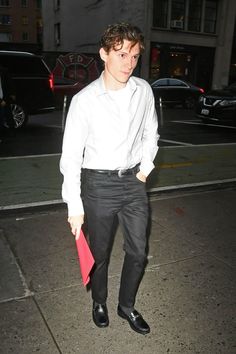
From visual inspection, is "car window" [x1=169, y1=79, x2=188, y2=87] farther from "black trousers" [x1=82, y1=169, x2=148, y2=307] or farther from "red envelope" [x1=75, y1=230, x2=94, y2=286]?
"red envelope" [x1=75, y1=230, x2=94, y2=286]

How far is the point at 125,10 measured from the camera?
24.1 m

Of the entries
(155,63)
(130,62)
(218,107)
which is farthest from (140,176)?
(155,63)

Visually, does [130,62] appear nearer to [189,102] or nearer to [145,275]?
[145,275]

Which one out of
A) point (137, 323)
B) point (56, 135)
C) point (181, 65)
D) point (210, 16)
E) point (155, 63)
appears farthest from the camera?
point (181, 65)

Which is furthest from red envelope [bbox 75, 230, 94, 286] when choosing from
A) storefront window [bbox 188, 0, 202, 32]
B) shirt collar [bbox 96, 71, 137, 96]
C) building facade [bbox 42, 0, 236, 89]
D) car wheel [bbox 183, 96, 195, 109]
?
storefront window [bbox 188, 0, 202, 32]

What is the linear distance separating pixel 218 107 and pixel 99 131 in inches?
416

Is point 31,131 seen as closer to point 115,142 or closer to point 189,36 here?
point 115,142

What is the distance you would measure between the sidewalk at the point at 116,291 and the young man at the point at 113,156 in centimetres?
20

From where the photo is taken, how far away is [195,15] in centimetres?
2580

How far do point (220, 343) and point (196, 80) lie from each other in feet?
86.1

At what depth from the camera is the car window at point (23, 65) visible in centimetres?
1064

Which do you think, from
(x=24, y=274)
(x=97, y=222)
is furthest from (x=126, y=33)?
(x=24, y=274)

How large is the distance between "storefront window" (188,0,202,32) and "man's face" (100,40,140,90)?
25.6 m

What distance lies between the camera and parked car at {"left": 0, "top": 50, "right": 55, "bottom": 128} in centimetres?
1070
